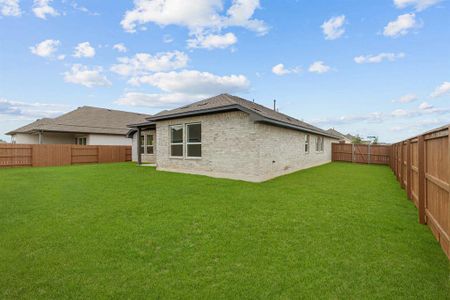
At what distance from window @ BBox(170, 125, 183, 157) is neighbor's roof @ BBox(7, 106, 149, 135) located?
13.3m

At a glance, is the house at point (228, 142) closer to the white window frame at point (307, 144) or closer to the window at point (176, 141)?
the window at point (176, 141)

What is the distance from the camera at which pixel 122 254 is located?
3.44 metres

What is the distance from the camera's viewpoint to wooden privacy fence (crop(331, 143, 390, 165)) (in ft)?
66.5

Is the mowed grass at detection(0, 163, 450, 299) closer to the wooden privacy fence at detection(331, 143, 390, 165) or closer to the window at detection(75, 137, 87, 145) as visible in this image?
the wooden privacy fence at detection(331, 143, 390, 165)

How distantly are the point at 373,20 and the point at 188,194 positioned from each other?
11736 millimetres

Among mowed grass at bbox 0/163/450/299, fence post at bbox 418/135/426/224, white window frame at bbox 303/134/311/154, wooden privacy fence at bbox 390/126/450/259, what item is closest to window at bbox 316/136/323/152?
white window frame at bbox 303/134/311/154

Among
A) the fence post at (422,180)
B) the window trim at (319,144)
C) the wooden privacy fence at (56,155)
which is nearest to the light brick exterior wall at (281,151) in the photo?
the window trim at (319,144)

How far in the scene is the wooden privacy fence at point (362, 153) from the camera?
66.5ft

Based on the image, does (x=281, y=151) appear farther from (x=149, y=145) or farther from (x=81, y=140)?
(x=81, y=140)

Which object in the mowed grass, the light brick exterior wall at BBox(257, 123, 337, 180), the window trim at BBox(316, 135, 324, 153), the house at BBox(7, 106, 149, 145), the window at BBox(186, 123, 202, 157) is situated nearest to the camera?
the mowed grass

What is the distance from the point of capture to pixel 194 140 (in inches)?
458

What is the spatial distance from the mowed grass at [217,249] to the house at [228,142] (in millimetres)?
3336

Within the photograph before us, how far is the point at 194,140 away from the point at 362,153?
16680 mm

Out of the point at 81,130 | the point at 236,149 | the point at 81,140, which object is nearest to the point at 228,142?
the point at 236,149
